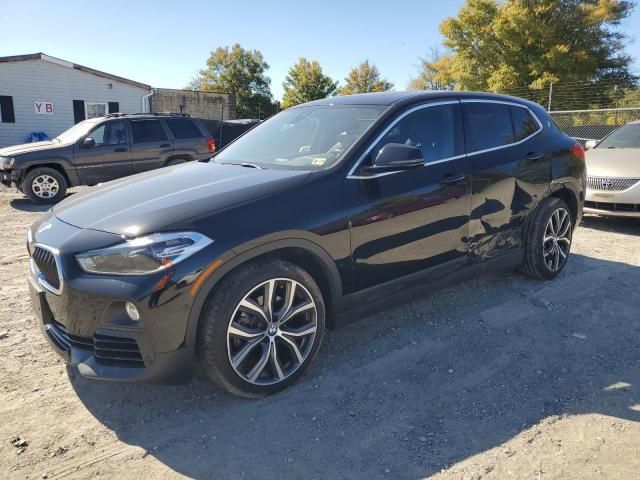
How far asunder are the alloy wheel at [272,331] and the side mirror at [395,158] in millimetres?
933

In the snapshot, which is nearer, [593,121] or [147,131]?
[147,131]

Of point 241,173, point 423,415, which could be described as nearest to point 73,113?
point 241,173

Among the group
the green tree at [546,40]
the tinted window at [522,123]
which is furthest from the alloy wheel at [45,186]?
the green tree at [546,40]

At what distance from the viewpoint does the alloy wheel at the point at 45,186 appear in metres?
9.85

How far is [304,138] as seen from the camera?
3.80 meters

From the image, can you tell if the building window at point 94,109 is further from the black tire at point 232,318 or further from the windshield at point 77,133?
the black tire at point 232,318

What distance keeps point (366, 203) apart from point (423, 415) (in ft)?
4.32

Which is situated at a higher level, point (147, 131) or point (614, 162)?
point (147, 131)

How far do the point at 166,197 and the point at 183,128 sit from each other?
8.78 meters

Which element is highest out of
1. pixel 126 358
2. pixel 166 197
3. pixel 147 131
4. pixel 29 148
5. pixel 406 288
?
pixel 147 131

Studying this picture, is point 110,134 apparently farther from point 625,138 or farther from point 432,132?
point 625,138

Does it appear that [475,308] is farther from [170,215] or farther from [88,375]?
[88,375]

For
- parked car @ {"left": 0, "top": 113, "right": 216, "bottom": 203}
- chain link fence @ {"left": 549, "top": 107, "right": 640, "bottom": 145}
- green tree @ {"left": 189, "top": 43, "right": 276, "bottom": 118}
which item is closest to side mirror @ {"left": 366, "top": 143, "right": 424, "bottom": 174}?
parked car @ {"left": 0, "top": 113, "right": 216, "bottom": 203}

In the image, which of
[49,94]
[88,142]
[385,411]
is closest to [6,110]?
[49,94]
